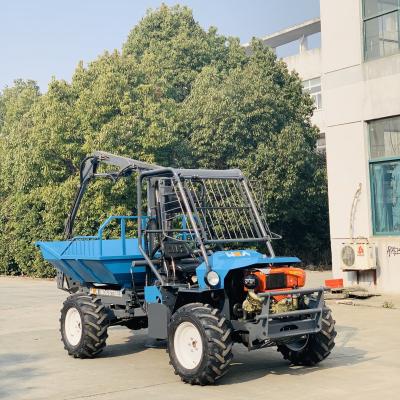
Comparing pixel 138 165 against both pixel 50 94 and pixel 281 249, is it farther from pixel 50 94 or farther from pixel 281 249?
pixel 281 249

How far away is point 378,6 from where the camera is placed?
17766 millimetres

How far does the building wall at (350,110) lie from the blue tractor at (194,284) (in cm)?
776

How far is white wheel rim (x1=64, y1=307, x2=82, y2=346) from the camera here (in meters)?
10.6

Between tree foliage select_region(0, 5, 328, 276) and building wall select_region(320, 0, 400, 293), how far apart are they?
8589 millimetres

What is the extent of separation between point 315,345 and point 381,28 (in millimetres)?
10721

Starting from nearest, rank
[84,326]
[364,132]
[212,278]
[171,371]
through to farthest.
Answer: [212,278] < [171,371] < [84,326] < [364,132]

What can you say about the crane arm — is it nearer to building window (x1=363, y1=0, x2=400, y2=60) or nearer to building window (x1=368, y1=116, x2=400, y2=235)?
building window (x1=368, y1=116, x2=400, y2=235)

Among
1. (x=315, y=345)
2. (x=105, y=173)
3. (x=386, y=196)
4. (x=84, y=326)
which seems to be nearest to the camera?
(x=315, y=345)

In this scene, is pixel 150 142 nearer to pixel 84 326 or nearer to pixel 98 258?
pixel 98 258

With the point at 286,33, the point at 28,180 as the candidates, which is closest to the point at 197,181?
the point at 28,180

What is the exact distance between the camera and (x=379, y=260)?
55.6 ft

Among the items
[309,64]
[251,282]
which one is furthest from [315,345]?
[309,64]

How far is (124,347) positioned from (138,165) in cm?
290

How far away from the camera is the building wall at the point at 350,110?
56.0ft
